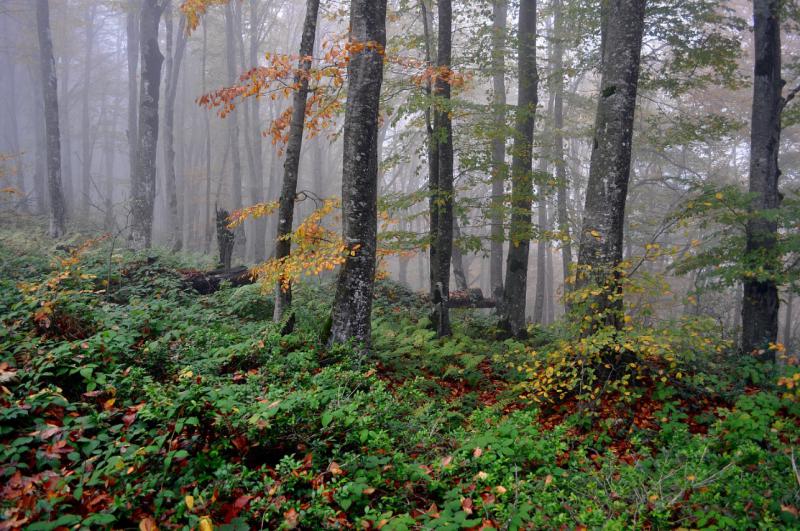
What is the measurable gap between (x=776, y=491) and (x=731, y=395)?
280cm

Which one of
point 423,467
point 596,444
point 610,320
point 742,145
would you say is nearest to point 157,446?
point 423,467

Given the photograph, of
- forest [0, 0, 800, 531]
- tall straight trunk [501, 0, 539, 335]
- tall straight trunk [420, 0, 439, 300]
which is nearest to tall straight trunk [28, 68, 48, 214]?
forest [0, 0, 800, 531]

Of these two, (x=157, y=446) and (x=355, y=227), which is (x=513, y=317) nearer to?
(x=355, y=227)

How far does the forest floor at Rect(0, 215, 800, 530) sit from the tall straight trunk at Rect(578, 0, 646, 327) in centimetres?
201

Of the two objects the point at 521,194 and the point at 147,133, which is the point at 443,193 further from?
the point at 147,133

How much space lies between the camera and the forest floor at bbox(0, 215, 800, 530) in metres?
3.38

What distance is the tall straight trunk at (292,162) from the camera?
802 centimetres

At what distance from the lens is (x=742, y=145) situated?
2281 cm

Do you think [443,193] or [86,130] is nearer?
[443,193]

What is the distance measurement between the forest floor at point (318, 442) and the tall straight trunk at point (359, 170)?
2.31ft

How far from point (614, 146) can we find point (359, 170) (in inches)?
148

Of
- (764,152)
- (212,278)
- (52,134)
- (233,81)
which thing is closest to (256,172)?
(233,81)

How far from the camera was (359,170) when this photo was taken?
6855mm

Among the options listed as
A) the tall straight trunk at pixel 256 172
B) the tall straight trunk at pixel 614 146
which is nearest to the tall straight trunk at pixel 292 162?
the tall straight trunk at pixel 614 146
